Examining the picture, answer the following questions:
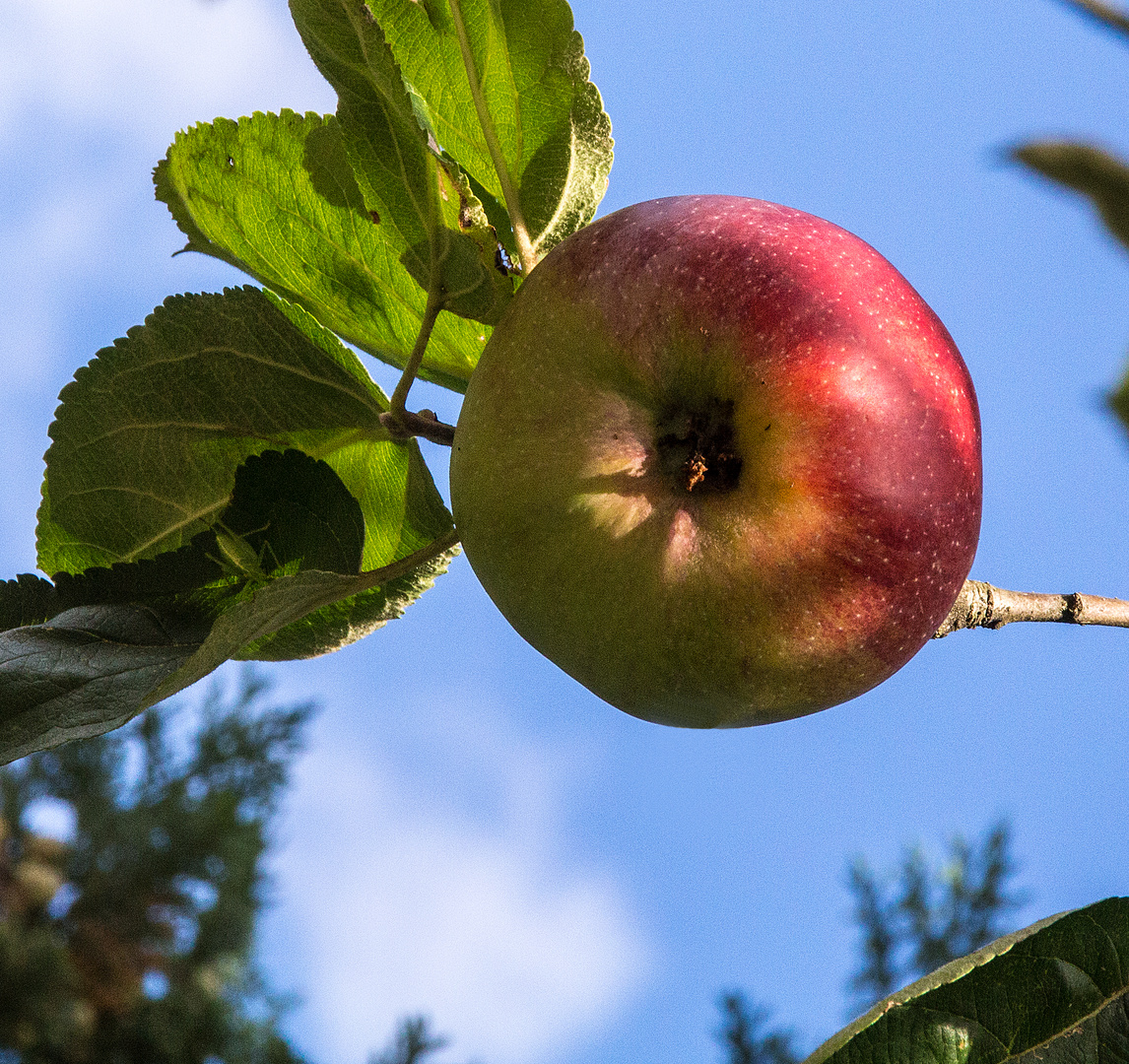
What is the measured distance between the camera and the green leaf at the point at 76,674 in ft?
2.46

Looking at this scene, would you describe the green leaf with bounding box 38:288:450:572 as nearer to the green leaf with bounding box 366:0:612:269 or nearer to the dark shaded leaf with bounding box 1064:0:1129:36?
the green leaf with bounding box 366:0:612:269

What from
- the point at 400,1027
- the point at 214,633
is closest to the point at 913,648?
the point at 214,633

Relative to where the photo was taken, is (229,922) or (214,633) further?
(229,922)

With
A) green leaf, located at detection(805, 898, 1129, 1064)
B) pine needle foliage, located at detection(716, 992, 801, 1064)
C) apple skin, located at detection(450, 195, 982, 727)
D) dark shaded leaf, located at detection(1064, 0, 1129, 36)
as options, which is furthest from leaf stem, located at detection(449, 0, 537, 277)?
pine needle foliage, located at detection(716, 992, 801, 1064)

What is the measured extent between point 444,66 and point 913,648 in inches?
20.8

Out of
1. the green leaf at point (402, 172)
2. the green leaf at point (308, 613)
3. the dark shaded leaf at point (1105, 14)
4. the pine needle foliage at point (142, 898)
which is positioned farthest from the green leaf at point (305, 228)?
the pine needle foliage at point (142, 898)

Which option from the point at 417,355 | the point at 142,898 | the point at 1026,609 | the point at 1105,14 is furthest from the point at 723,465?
the point at 142,898

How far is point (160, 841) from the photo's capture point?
287 inches

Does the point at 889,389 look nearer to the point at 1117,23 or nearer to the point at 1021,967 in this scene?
the point at 1021,967

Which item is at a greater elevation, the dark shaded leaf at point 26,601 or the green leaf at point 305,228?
the green leaf at point 305,228

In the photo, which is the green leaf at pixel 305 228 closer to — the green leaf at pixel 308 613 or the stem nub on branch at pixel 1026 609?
the green leaf at pixel 308 613

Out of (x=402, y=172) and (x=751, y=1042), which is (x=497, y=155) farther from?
(x=751, y=1042)

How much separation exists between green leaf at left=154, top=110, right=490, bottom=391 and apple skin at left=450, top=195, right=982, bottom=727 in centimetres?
22

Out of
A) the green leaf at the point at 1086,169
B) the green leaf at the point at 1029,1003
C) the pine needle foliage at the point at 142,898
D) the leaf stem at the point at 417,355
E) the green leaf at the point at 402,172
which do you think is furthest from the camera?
the pine needle foliage at the point at 142,898
